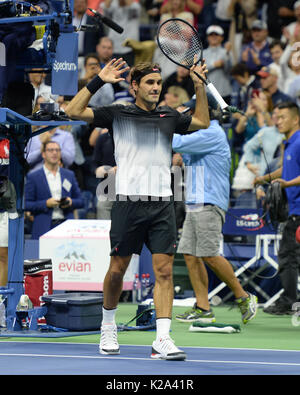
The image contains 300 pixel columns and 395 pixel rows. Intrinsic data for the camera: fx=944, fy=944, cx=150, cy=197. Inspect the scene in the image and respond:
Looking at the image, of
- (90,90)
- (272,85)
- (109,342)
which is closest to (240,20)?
(272,85)

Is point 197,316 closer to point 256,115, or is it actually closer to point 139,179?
point 139,179

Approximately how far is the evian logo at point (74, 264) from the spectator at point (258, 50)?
5.85 m

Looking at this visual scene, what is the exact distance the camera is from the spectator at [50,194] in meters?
13.4

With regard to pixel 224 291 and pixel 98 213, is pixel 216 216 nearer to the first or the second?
pixel 224 291

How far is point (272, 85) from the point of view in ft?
51.0

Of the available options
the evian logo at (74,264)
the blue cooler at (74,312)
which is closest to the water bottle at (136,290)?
the evian logo at (74,264)

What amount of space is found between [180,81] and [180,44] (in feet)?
27.1

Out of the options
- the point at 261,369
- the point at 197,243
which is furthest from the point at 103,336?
the point at 197,243

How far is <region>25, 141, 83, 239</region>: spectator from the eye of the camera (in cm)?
1341

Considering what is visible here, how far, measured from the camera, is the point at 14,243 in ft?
28.8

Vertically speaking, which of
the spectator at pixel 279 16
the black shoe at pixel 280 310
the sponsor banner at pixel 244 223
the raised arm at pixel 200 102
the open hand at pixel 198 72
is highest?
the spectator at pixel 279 16

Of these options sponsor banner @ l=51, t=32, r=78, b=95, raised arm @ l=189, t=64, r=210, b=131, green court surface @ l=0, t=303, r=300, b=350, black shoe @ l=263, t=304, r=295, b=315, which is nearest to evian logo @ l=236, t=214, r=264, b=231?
A: black shoe @ l=263, t=304, r=295, b=315

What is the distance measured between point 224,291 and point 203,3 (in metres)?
7.49

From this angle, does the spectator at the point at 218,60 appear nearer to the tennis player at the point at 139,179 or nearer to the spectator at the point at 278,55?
the spectator at the point at 278,55
